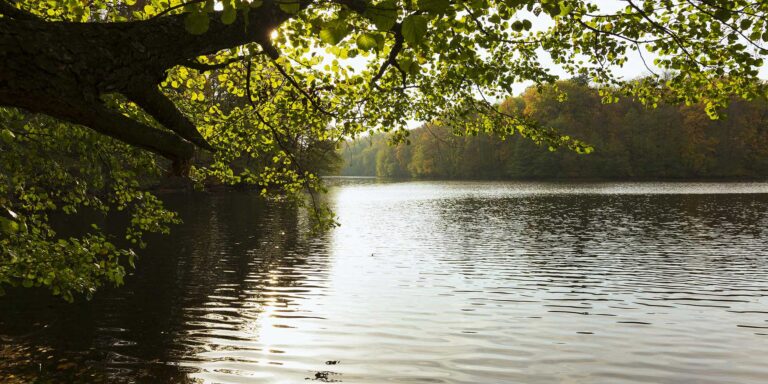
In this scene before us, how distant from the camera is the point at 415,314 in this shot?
16.5 m

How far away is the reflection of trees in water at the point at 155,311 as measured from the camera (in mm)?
12016

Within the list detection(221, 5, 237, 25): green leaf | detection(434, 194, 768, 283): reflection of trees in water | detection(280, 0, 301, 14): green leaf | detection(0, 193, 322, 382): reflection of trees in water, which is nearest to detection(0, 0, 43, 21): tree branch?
detection(221, 5, 237, 25): green leaf

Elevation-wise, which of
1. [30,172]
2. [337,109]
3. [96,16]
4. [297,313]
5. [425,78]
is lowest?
[297,313]

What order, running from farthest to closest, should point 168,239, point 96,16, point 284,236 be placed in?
point 284,236
point 168,239
point 96,16

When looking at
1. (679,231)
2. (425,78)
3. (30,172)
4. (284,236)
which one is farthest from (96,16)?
(679,231)

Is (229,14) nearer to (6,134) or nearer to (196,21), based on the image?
(196,21)

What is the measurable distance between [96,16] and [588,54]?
9616 mm

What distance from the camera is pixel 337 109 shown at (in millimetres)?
11031

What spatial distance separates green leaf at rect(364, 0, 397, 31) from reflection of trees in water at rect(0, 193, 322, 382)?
398 inches

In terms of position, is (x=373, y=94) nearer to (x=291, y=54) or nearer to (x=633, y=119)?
(x=291, y=54)

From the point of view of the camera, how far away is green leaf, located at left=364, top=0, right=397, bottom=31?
10.6ft

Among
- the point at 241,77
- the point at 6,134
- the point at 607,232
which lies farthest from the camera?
the point at 607,232

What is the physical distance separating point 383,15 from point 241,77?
306 inches

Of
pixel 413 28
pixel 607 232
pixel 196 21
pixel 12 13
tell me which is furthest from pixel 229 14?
pixel 607 232
